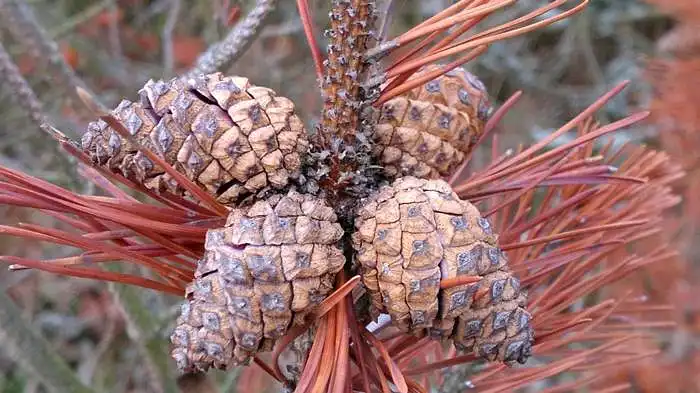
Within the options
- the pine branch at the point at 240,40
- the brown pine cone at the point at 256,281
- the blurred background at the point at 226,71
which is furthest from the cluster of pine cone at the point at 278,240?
the pine branch at the point at 240,40

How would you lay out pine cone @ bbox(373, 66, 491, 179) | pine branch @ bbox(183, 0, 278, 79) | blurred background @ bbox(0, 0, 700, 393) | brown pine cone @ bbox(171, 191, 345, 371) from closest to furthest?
brown pine cone @ bbox(171, 191, 345, 371), pine cone @ bbox(373, 66, 491, 179), pine branch @ bbox(183, 0, 278, 79), blurred background @ bbox(0, 0, 700, 393)

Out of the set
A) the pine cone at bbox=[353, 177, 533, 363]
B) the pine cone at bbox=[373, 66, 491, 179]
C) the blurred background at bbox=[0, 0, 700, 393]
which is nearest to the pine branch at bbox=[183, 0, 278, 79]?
the blurred background at bbox=[0, 0, 700, 393]

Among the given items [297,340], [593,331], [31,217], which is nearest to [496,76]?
[31,217]

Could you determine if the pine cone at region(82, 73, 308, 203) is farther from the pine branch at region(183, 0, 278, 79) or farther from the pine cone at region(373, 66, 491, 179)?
Answer: the pine branch at region(183, 0, 278, 79)

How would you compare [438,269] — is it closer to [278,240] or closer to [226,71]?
[278,240]

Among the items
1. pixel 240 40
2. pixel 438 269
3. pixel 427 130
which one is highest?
pixel 240 40

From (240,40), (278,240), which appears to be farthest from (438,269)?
(240,40)

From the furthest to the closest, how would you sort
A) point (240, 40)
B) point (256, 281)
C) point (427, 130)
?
point (240, 40)
point (427, 130)
point (256, 281)
